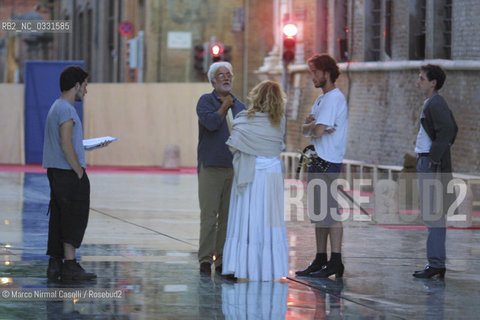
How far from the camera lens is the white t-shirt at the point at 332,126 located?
30.6ft

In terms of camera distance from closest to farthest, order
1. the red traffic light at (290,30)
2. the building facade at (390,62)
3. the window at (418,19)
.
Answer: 1. the building facade at (390,62)
2. the window at (418,19)
3. the red traffic light at (290,30)

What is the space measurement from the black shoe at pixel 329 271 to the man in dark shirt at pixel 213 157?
0.90 meters

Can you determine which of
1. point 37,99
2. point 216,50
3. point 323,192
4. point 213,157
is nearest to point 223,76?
point 213,157

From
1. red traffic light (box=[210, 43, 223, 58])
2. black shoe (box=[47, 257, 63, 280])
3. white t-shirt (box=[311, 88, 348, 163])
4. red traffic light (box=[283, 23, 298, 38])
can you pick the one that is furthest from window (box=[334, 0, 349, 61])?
black shoe (box=[47, 257, 63, 280])

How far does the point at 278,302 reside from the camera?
8.06 m

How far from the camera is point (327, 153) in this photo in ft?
30.8

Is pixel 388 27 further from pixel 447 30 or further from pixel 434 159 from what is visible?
pixel 434 159

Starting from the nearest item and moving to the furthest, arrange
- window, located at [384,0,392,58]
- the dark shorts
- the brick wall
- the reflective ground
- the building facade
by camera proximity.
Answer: the reflective ground → the dark shorts → the brick wall → the building facade → window, located at [384,0,392,58]

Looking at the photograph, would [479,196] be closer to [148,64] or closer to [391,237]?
[391,237]

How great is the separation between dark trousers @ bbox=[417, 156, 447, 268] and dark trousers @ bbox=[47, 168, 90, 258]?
3095 mm

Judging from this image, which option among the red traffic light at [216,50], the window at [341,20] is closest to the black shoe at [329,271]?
the window at [341,20]

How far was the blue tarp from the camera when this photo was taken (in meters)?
27.7

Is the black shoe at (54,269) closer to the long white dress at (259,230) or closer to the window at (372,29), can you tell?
the long white dress at (259,230)

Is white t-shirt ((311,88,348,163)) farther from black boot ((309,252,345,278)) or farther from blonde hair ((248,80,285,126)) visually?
black boot ((309,252,345,278))
